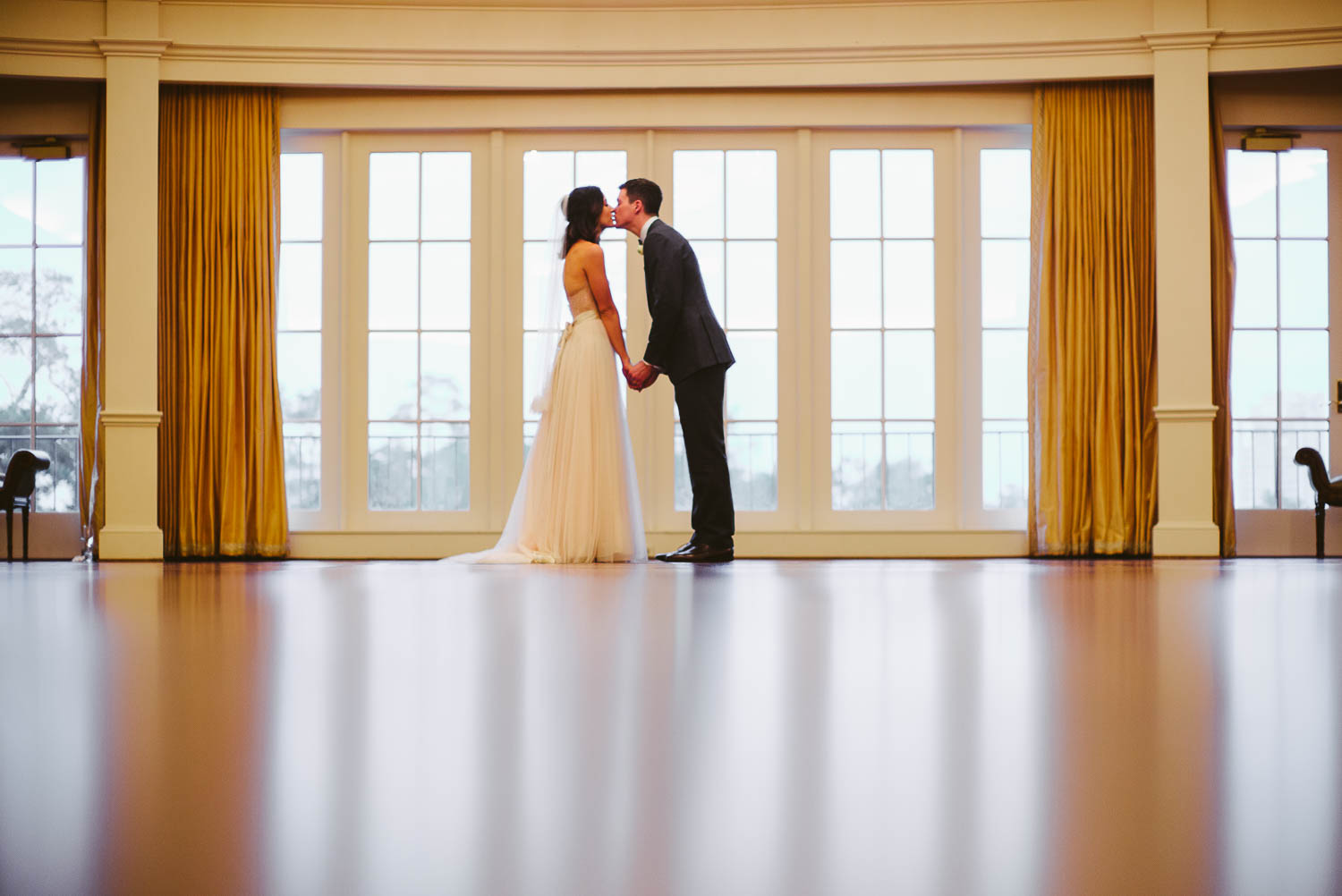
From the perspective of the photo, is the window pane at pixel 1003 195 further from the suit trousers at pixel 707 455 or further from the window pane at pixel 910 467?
the suit trousers at pixel 707 455

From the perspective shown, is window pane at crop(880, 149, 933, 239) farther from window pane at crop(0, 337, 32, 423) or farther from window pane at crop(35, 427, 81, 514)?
window pane at crop(0, 337, 32, 423)

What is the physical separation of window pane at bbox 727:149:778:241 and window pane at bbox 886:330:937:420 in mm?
886

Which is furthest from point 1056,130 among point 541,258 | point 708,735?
point 708,735

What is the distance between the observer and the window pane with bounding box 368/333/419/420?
6207mm

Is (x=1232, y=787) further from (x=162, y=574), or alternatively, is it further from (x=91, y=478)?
(x=91, y=478)

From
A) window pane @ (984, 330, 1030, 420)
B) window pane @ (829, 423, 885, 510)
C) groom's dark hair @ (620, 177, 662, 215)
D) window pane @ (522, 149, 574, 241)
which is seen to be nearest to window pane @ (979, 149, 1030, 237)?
window pane @ (984, 330, 1030, 420)

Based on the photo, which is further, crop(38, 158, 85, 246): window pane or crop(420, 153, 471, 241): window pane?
crop(38, 158, 85, 246): window pane

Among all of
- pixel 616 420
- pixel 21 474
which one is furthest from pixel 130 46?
pixel 616 420

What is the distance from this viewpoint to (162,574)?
12.9ft

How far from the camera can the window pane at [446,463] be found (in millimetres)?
6180

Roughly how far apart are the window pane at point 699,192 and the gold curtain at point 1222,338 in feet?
8.43

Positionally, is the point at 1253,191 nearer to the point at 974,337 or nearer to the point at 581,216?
the point at 974,337

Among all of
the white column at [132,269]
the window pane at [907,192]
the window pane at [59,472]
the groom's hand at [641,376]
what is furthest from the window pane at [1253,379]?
the window pane at [59,472]

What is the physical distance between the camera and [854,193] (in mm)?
6215
